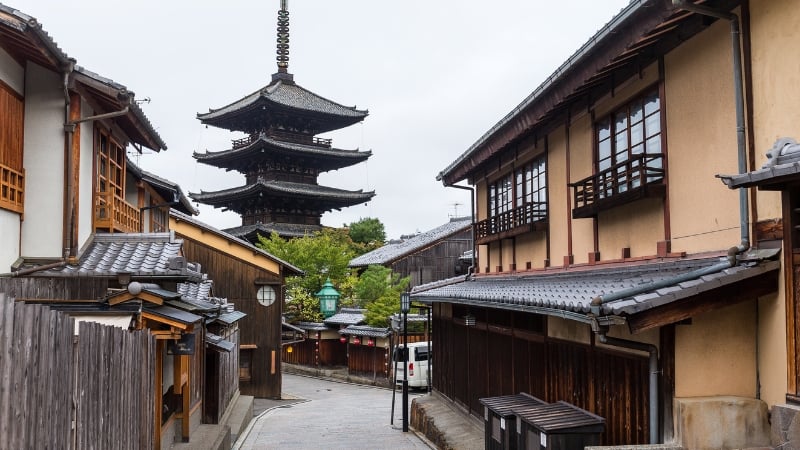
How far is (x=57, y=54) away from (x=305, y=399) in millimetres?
22067

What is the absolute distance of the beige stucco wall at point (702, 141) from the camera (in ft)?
26.0

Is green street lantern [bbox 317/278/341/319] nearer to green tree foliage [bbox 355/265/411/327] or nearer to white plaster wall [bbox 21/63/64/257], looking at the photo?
green tree foliage [bbox 355/265/411/327]

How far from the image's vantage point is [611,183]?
10.9m

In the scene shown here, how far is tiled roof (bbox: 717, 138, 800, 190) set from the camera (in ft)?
19.5

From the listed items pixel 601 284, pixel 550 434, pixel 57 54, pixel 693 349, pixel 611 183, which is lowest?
pixel 550 434

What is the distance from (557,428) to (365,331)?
2707 centimetres

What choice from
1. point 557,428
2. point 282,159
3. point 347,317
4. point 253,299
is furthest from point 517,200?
point 282,159

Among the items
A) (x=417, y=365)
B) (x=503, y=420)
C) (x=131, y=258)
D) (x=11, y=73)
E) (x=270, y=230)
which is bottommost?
(x=417, y=365)

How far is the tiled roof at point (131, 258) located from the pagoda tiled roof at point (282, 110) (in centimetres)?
3376

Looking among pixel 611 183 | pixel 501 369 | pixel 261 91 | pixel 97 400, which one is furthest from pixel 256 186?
pixel 97 400

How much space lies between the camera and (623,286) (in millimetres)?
8016

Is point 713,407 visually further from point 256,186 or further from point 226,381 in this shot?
point 256,186

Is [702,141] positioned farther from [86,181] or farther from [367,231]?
[367,231]

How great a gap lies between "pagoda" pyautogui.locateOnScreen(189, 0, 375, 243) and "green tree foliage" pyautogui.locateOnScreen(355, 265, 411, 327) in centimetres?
989
